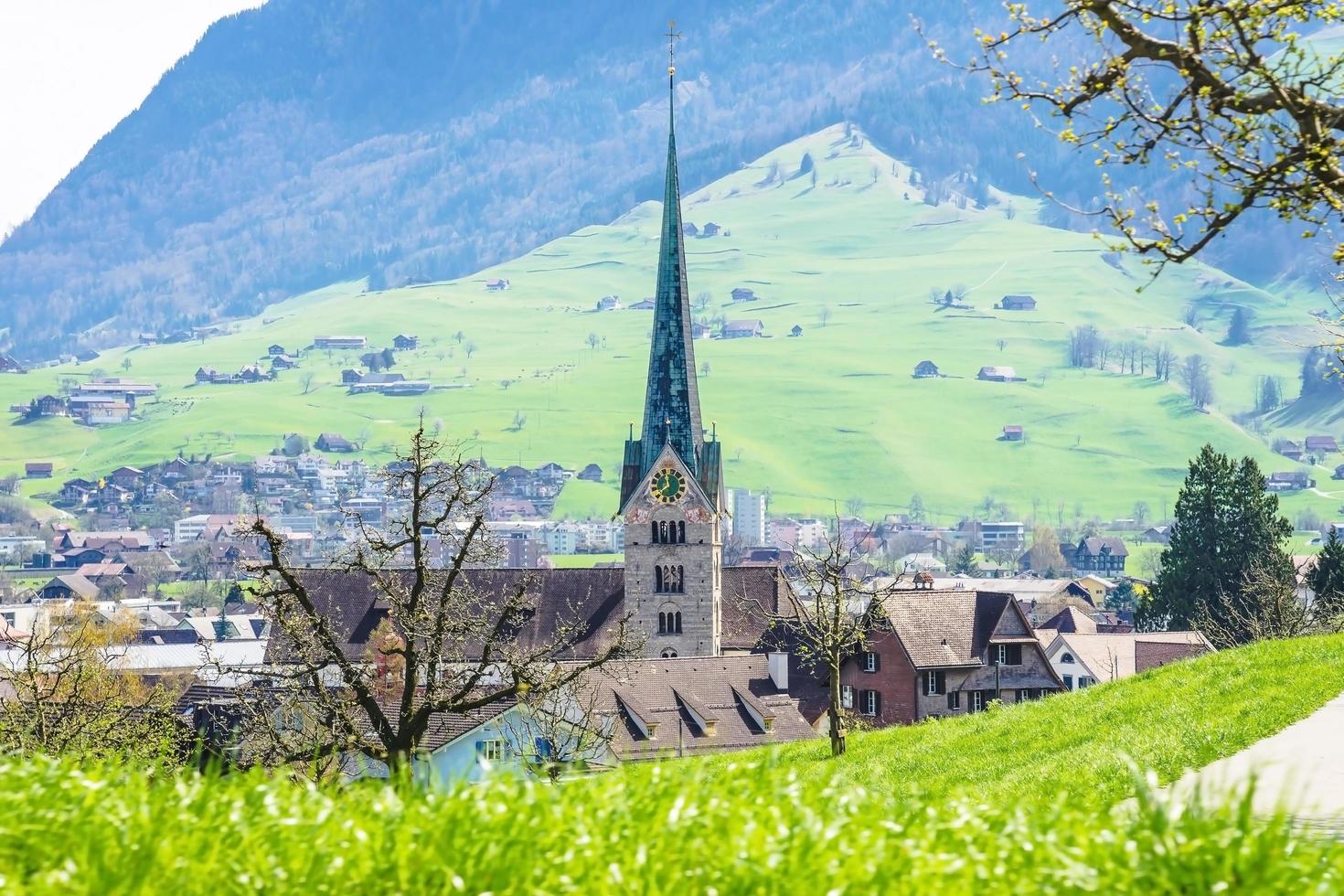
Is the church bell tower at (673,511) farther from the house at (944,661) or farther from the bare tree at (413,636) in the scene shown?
the bare tree at (413,636)

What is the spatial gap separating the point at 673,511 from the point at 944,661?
1881 centimetres

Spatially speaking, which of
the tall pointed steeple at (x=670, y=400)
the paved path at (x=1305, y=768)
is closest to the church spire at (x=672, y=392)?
the tall pointed steeple at (x=670, y=400)

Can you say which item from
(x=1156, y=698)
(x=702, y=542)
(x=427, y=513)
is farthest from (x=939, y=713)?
(x=1156, y=698)

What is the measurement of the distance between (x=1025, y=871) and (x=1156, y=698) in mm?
14070

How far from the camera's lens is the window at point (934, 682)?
3438 inches

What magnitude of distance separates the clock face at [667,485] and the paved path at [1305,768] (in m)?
81.9

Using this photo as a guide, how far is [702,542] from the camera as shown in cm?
10012

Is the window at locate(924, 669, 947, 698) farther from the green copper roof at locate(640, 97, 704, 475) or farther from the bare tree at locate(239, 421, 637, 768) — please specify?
the bare tree at locate(239, 421, 637, 768)

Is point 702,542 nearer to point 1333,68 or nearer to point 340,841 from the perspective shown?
point 1333,68

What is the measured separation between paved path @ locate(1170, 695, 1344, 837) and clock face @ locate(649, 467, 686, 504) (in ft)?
269

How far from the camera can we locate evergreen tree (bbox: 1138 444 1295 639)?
317ft

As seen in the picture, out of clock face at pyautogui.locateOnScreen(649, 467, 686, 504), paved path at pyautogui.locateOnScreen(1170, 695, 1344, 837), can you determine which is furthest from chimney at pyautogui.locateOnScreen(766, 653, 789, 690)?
paved path at pyautogui.locateOnScreen(1170, 695, 1344, 837)

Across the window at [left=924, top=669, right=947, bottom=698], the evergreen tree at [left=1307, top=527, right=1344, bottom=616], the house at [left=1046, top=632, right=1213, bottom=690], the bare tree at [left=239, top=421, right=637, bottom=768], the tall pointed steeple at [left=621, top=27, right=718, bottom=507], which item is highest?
the tall pointed steeple at [left=621, top=27, right=718, bottom=507]

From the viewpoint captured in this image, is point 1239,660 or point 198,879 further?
point 1239,660
